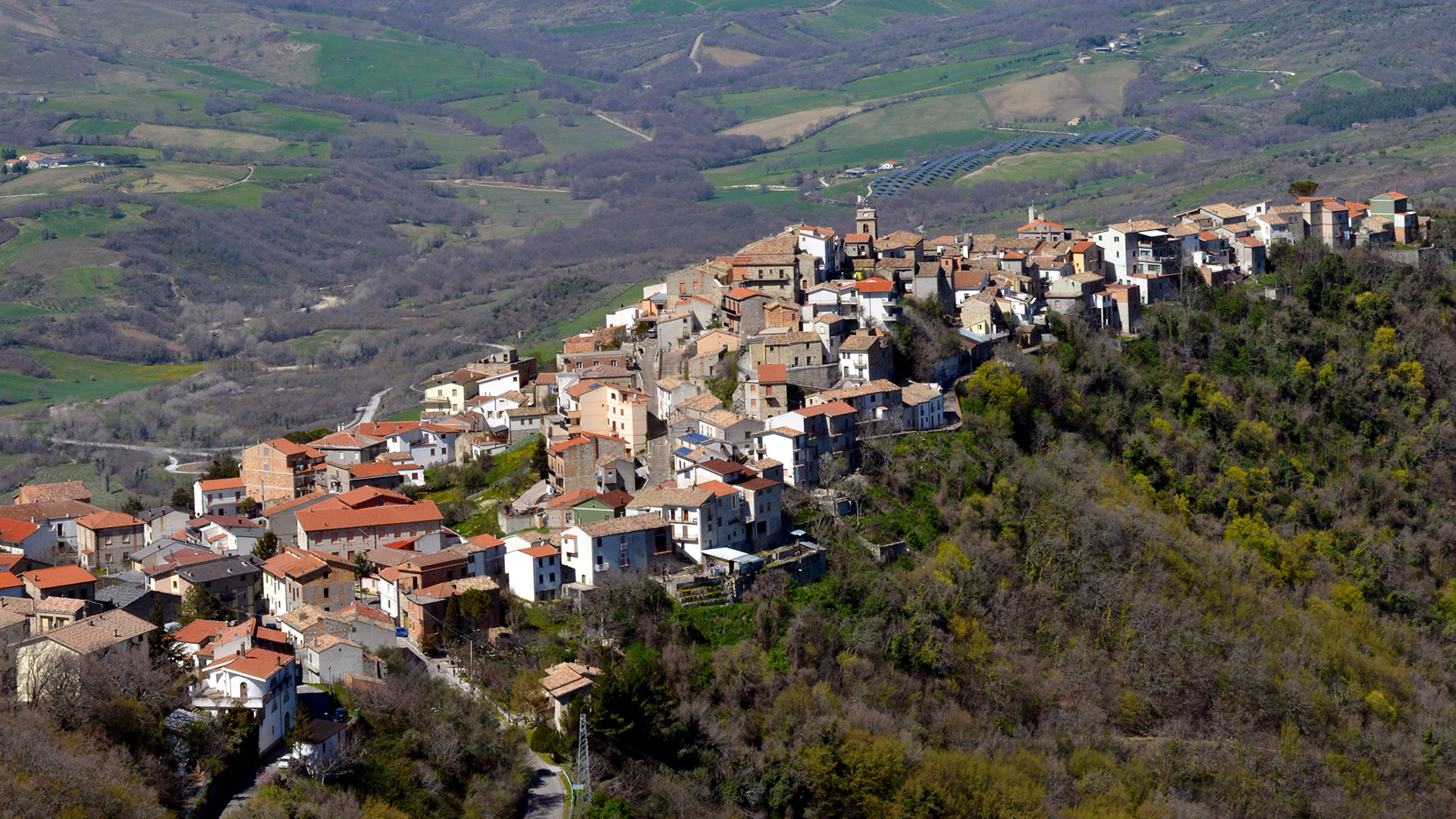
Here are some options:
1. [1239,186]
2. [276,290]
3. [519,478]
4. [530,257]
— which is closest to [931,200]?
[1239,186]

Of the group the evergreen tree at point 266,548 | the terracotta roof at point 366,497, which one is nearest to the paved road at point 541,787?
the evergreen tree at point 266,548

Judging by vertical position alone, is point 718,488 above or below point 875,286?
below

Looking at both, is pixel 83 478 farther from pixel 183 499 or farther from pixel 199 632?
pixel 199 632

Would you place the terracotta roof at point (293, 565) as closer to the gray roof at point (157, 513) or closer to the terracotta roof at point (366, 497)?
the terracotta roof at point (366, 497)

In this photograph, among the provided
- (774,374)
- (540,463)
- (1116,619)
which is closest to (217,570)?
(540,463)

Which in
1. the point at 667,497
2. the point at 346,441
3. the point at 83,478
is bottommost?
the point at 83,478

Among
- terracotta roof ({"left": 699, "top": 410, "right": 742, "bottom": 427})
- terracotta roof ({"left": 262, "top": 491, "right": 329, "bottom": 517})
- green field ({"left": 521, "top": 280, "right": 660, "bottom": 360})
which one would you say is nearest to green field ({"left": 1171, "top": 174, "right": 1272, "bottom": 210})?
green field ({"left": 521, "top": 280, "right": 660, "bottom": 360})

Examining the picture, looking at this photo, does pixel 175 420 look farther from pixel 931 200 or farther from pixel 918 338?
pixel 931 200
